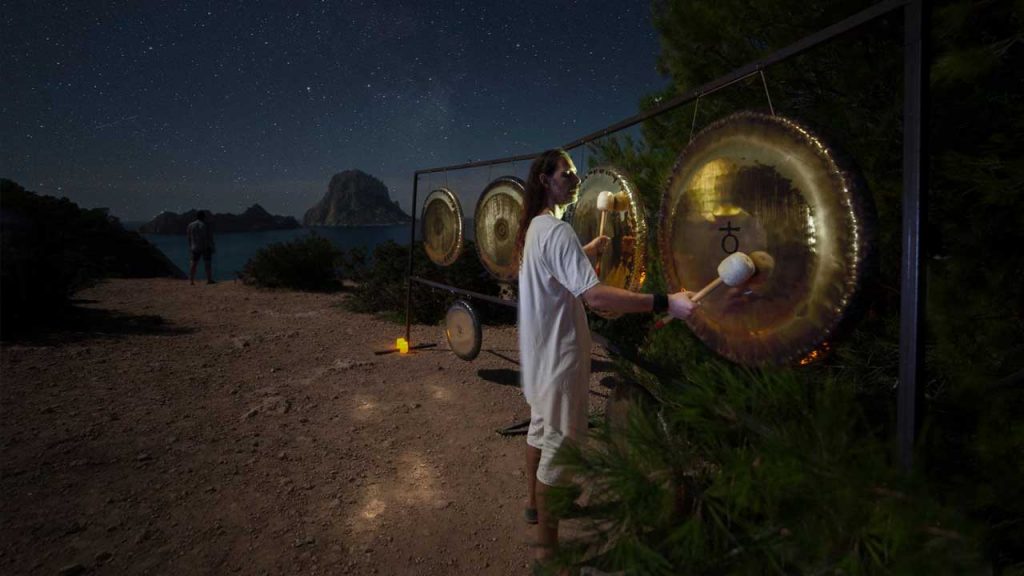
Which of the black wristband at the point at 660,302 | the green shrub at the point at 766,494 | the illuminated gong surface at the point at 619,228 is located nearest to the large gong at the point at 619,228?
the illuminated gong surface at the point at 619,228

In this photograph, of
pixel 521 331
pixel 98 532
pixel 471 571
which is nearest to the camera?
pixel 521 331

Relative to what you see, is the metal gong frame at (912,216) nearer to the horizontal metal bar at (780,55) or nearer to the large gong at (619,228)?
the horizontal metal bar at (780,55)

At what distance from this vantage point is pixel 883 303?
261 cm

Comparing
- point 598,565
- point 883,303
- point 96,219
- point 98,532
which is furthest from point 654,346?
point 96,219

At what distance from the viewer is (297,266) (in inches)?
487

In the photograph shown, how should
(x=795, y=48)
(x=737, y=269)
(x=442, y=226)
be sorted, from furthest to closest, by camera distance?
(x=442, y=226), (x=795, y=48), (x=737, y=269)

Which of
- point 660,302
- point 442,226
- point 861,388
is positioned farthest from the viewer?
point 442,226

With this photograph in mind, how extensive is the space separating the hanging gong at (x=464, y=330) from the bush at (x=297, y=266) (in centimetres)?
758

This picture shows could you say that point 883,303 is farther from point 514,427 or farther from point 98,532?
point 98,532

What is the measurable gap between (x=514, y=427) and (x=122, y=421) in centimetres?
317

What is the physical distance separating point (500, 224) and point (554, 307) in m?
2.91

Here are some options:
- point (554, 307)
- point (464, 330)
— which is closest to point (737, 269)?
point (554, 307)

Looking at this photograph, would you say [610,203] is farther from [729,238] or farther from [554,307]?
[729,238]

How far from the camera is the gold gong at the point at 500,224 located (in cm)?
495
